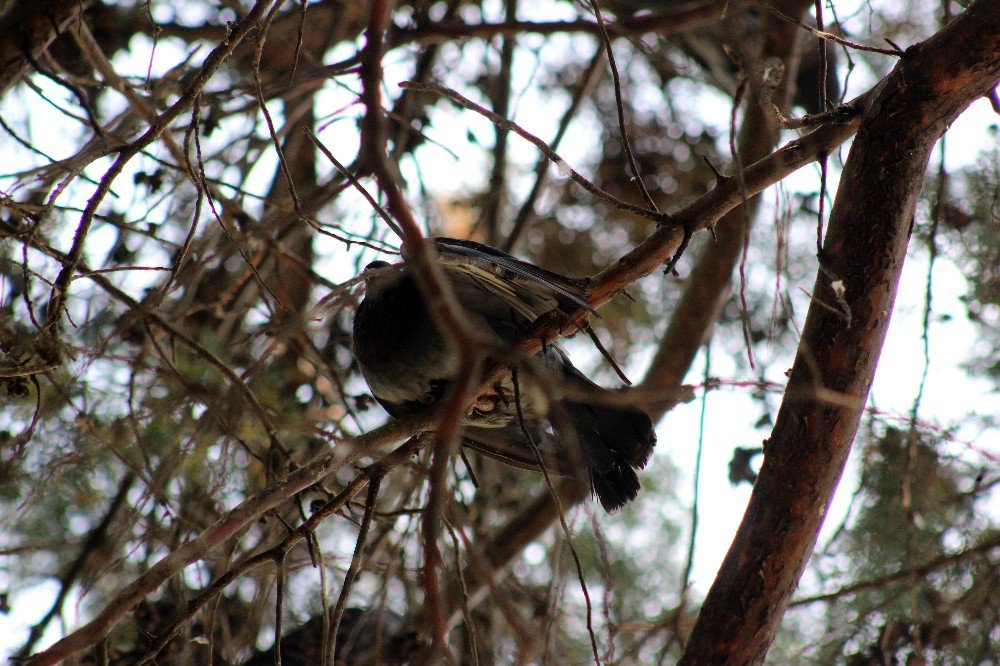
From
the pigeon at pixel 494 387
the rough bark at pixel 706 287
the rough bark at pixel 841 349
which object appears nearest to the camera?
the rough bark at pixel 841 349

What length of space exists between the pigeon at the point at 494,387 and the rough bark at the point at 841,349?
0.64 meters

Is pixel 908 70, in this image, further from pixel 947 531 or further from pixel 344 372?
pixel 344 372

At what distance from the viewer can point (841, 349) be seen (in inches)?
71.4

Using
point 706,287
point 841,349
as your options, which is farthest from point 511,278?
point 706,287

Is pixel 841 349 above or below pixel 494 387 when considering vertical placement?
below

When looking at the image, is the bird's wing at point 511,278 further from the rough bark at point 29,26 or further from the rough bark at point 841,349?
the rough bark at point 29,26

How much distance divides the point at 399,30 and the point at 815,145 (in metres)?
1.76

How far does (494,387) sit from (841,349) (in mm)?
914

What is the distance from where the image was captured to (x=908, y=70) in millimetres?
1770

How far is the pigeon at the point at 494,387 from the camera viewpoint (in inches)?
96.7

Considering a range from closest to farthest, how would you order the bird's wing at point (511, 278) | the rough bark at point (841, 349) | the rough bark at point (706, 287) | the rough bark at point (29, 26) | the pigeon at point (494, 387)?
the rough bark at point (29, 26) → the rough bark at point (841, 349) → the bird's wing at point (511, 278) → the pigeon at point (494, 387) → the rough bark at point (706, 287)

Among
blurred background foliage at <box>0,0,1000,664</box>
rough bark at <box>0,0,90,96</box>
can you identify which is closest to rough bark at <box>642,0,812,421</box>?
blurred background foliage at <box>0,0,1000,664</box>

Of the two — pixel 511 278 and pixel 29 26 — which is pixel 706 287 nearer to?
pixel 511 278

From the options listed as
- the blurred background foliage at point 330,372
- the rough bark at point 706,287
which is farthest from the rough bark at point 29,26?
the rough bark at point 706,287
